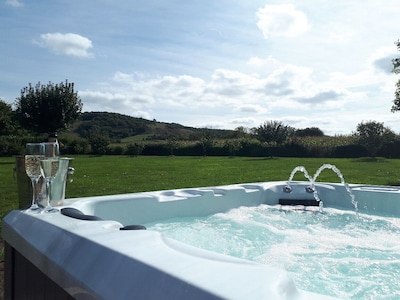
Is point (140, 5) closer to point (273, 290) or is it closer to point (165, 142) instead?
point (273, 290)

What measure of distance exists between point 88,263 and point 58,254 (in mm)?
238

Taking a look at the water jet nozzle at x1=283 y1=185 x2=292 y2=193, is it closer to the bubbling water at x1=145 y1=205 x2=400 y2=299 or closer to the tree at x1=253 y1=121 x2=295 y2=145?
the bubbling water at x1=145 y1=205 x2=400 y2=299

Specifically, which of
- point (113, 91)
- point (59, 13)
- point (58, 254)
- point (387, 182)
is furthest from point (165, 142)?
point (58, 254)

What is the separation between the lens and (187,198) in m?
3.29

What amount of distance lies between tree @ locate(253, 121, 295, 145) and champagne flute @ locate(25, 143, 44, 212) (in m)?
15.5

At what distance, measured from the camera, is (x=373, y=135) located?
15375 millimetres

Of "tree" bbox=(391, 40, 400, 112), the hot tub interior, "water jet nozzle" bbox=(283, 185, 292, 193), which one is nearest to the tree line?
"tree" bbox=(391, 40, 400, 112)

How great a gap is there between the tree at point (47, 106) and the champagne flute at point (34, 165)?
14453 mm

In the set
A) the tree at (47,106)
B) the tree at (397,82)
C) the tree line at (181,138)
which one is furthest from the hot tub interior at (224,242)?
the tree at (47,106)

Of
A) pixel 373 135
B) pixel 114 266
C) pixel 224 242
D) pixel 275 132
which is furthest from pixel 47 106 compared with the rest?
pixel 114 266

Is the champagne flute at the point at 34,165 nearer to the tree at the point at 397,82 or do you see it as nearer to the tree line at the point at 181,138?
the tree at the point at 397,82

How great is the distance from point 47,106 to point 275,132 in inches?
392

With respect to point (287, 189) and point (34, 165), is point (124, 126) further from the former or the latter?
point (34, 165)

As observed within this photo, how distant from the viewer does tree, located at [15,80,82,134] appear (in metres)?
15.5
